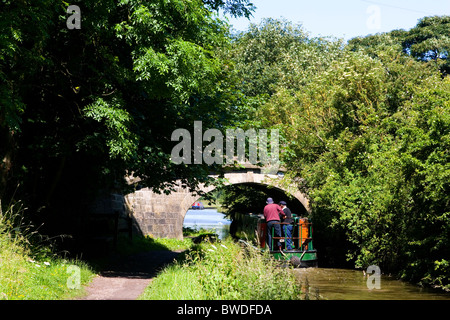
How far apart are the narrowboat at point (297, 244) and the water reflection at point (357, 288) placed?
455 millimetres

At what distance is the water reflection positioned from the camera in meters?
11.4

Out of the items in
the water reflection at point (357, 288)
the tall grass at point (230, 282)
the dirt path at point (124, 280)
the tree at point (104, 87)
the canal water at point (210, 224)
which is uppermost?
the tree at point (104, 87)

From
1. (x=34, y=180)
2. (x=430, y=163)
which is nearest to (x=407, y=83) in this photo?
(x=430, y=163)

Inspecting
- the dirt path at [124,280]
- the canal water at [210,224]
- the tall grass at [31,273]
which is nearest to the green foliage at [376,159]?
the dirt path at [124,280]

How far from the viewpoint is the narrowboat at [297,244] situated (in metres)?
15.7

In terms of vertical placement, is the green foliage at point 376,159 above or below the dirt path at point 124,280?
above

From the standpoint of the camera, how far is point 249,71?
3584cm

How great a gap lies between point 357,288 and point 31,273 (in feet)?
26.2

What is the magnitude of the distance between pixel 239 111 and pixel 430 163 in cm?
478

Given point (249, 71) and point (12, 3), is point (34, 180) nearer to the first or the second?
point (12, 3)

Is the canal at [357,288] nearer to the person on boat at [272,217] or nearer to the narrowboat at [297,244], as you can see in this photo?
the narrowboat at [297,244]

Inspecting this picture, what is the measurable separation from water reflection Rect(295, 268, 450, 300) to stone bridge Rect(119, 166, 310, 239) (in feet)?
24.3

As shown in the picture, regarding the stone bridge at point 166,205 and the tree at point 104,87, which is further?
the stone bridge at point 166,205

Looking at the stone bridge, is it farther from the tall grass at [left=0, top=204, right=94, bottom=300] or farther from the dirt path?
the tall grass at [left=0, top=204, right=94, bottom=300]
